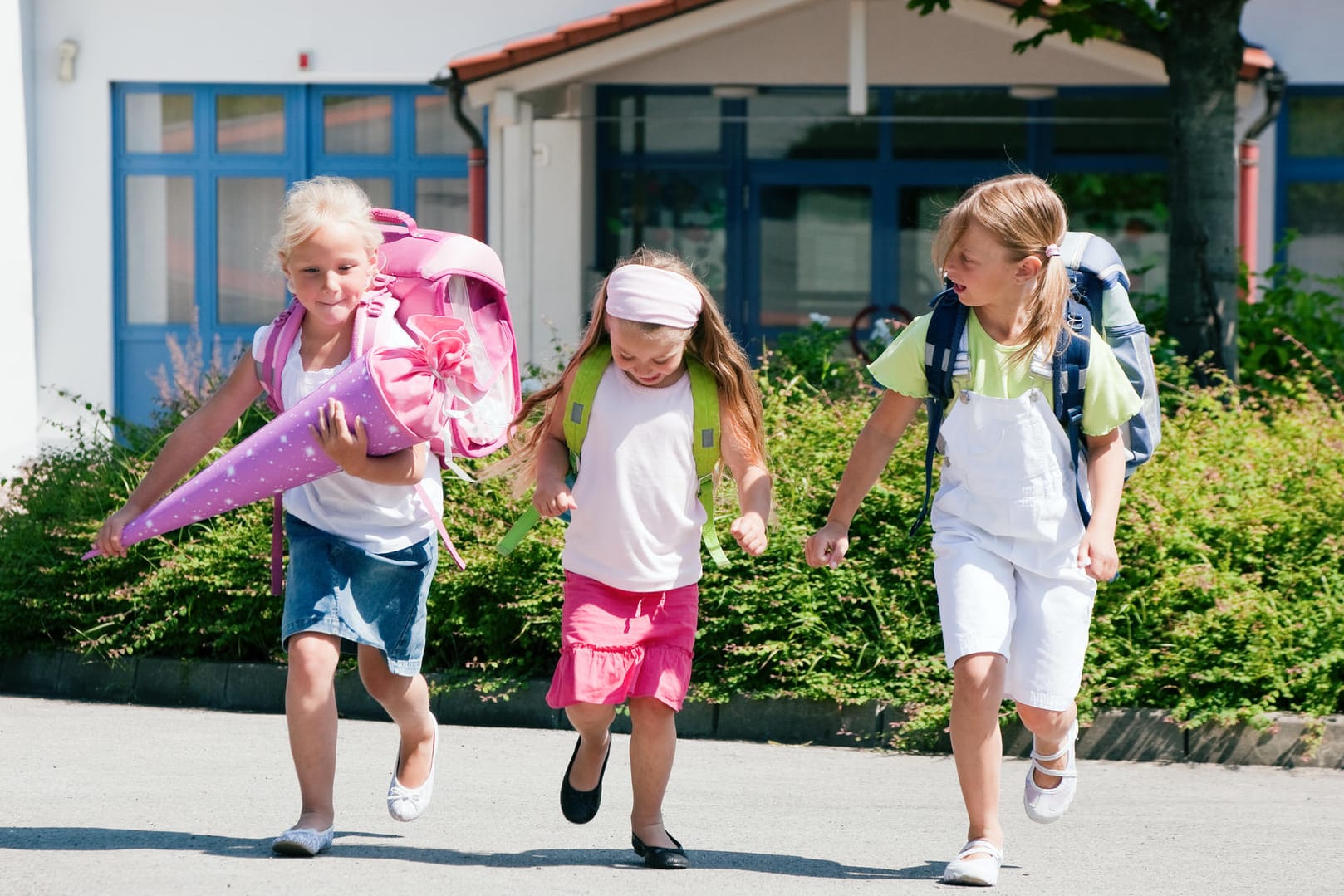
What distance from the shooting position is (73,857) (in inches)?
175

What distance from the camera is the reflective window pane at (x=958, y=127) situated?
14789mm

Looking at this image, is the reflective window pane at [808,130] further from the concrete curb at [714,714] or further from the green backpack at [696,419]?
the green backpack at [696,419]

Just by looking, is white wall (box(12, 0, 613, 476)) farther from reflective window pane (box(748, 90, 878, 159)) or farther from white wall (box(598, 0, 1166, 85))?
reflective window pane (box(748, 90, 878, 159))

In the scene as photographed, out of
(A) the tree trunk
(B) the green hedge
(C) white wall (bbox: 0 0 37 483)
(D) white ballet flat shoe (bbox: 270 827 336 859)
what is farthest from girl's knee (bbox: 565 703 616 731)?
(C) white wall (bbox: 0 0 37 483)

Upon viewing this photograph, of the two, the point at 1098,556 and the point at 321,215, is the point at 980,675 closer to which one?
the point at 1098,556

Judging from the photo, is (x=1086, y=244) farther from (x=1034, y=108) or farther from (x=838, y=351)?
(x=1034, y=108)

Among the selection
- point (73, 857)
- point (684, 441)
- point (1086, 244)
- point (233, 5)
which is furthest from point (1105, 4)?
point (233, 5)

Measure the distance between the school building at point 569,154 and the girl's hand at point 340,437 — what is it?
33.2ft

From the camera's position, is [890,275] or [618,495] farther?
[890,275]

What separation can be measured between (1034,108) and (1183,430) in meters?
8.07

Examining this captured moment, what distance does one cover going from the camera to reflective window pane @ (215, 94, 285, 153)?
15.3 m

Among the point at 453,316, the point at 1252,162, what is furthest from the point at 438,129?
the point at 453,316

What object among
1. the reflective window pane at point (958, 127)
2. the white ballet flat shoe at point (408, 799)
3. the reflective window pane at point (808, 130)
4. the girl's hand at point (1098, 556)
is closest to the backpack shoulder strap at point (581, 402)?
the white ballet flat shoe at point (408, 799)

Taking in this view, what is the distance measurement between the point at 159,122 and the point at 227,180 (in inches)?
29.8
